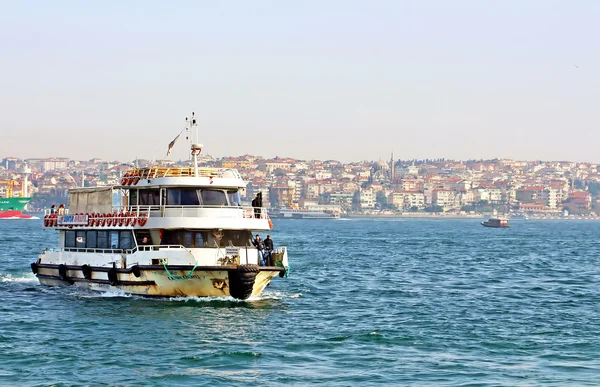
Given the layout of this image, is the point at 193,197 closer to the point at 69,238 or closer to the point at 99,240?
the point at 99,240

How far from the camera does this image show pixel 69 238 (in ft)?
125

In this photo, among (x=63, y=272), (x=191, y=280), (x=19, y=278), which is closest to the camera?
(x=191, y=280)

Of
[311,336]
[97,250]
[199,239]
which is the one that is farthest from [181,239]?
[311,336]

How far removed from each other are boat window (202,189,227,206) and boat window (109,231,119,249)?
3475mm

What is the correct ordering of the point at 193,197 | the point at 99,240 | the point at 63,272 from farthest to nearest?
the point at 63,272 < the point at 99,240 < the point at 193,197

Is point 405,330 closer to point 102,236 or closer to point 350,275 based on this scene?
point 102,236

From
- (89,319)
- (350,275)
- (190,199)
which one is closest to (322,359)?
(89,319)

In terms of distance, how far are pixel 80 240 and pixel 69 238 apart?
1178 millimetres

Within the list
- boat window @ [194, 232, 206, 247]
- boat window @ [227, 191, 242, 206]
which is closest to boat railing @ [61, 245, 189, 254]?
boat window @ [194, 232, 206, 247]

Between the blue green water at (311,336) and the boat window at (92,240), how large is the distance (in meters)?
1.72

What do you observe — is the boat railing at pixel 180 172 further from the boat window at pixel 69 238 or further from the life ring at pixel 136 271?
the boat window at pixel 69 238

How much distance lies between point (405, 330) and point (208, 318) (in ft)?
18.0

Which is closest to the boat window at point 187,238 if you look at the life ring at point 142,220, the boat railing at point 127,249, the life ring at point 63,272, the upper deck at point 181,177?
the boat railing at point 127,249

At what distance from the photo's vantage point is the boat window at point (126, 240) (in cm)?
→ 3378
